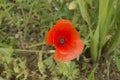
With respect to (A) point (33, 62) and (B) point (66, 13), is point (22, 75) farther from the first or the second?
(B) point (66, 13)

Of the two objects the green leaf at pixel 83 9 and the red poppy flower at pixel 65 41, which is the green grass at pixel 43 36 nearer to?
the green leaf at pixel 83 9

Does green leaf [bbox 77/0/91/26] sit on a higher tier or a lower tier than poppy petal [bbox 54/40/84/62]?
higher

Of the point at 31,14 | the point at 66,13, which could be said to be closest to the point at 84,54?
the point at 66,13

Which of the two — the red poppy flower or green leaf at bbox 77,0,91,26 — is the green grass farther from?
the red poppy flower

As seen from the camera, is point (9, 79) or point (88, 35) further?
point (9, 79)

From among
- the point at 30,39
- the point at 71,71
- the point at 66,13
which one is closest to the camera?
the point at 71,71

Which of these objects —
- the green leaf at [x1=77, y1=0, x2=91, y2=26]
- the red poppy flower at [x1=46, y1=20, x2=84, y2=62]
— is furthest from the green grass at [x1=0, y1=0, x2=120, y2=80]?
the red poppy flower at [x1=46, y1=20, x2=84, y2=62]
